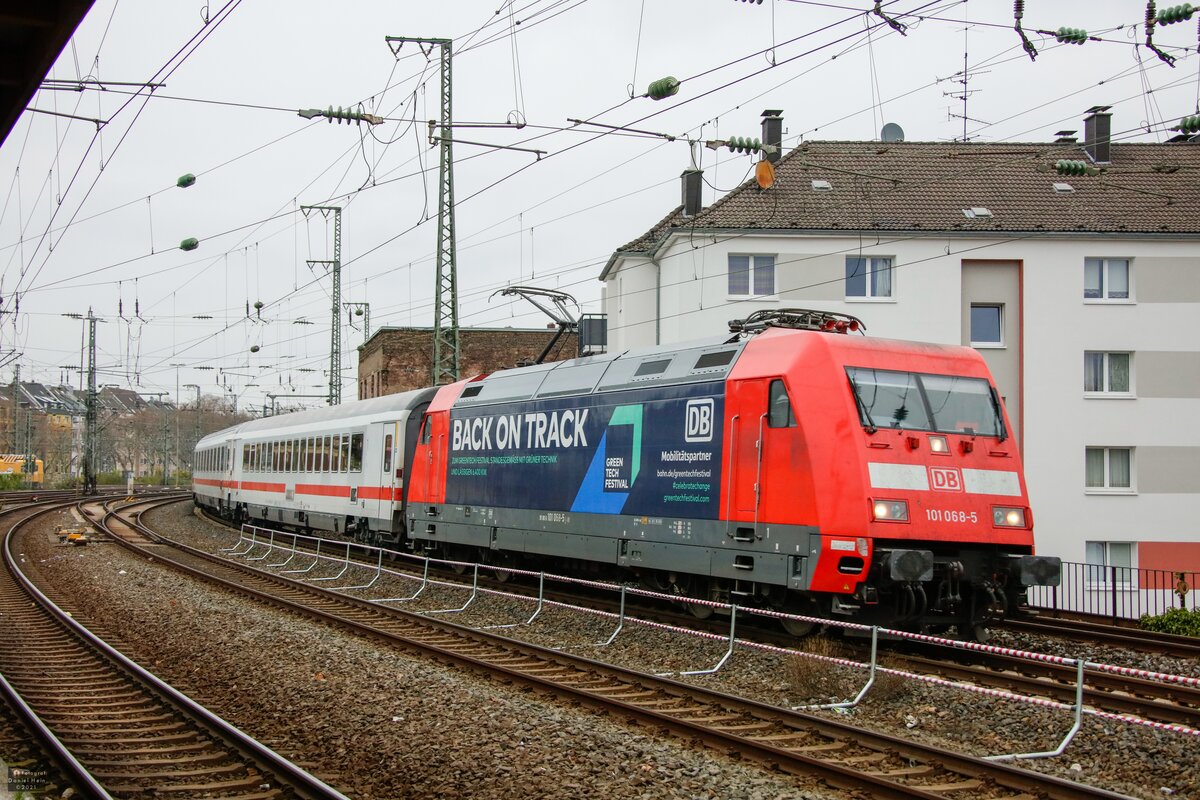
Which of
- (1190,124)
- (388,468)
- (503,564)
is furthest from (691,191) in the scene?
(1190,124)

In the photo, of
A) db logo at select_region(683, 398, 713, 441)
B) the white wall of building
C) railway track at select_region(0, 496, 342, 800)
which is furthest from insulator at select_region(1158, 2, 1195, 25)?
the white wall of building

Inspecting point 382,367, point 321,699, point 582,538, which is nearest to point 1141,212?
point 582,538

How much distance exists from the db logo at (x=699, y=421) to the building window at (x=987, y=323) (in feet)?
57.2

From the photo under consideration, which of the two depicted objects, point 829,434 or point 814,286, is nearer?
point 829,434

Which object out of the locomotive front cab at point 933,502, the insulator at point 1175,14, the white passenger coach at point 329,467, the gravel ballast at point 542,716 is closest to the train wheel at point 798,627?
the gravel ballast at point 542,716

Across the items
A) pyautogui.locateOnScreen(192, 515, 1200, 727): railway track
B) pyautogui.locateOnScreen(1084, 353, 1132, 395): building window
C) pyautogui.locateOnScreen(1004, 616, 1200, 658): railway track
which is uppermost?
pyautogui.locateOnScreen(1084, 353, 1132, 395): building window

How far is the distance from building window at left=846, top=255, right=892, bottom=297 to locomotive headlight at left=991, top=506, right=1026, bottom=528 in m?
17.2

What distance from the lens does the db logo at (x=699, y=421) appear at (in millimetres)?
13328

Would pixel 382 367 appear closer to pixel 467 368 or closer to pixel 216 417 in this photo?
pixel 467 368

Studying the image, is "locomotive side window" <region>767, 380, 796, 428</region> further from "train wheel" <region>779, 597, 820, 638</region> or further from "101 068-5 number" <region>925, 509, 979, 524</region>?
"train wheel" <region>779, 597, 820, 638</region>

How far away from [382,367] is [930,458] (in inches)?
1495

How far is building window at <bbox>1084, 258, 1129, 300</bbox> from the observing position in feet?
94.8

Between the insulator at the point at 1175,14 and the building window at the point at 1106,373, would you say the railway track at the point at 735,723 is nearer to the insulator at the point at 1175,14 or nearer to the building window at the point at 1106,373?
the insulator at the point at 1175,14

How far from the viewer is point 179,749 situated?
862 centimetres
